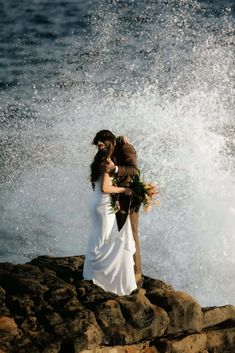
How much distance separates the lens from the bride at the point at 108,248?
855 cm

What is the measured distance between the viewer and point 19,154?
2489 centimetres

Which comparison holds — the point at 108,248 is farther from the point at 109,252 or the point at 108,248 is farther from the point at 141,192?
the point at 141,192

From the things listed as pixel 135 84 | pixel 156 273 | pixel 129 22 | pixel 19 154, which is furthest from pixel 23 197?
pixel 129 22

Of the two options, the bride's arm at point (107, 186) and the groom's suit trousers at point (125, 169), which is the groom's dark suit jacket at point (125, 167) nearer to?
the groom's suit trousers at point (125, 169)

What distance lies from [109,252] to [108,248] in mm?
59

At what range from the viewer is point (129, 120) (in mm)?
23938

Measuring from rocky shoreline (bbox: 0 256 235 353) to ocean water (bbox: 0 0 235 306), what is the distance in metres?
6.97

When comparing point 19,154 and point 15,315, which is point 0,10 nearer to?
point 19,154

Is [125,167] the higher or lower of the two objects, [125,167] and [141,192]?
the higher

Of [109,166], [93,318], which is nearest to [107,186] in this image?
[109,166]

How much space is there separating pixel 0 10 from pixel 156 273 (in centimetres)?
2799

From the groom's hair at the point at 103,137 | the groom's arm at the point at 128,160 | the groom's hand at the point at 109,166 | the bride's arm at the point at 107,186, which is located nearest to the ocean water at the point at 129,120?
the groom's arm at the point at 128,160

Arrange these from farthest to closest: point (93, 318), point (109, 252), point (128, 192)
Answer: point (128, 192) < point (109, 252) < point (93, 318)

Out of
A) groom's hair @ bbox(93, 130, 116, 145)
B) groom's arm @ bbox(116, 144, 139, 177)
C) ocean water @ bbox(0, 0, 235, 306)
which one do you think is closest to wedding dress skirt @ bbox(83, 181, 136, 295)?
groom's arm @ bbox(116, 144, 139, 177)
